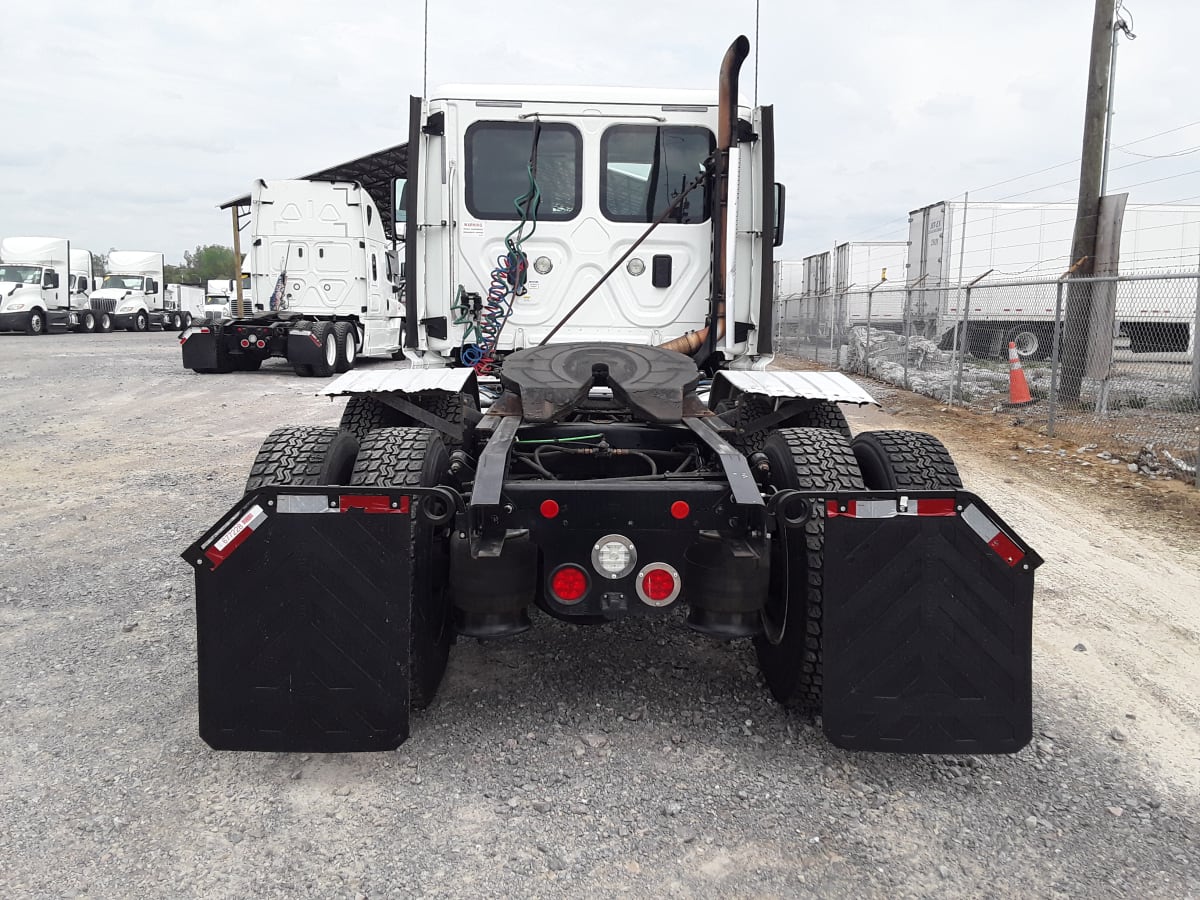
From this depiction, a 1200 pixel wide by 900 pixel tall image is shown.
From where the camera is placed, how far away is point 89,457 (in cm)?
834

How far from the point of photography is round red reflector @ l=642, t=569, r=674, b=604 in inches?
113

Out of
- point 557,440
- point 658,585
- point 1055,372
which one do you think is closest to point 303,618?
point 658,585

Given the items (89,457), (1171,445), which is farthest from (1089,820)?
(89,457)

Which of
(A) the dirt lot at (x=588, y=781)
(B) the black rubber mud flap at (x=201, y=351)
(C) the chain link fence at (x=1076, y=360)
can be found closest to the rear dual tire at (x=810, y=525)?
(A) the dirt lot at (x=588, y=781)

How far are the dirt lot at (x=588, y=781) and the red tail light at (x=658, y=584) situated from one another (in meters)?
0.55

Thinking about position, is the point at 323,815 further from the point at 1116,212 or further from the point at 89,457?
the point at 1116,212

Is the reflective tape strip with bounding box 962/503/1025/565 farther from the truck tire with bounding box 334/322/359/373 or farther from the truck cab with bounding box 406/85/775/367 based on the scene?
the truck tire with bounding box 334/322/359/373

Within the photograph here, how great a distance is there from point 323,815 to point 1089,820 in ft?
7.43

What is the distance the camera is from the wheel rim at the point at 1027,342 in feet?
58.9

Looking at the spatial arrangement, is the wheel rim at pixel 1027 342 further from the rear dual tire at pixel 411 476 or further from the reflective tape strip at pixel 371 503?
the reflective tape strip at pixel 371 503

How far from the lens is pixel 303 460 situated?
329cm

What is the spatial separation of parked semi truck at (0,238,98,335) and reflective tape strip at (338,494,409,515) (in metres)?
32.9

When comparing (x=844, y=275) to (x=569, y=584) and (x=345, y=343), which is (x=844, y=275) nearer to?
(x=345, y=343)

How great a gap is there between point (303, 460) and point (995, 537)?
2.37 metres
